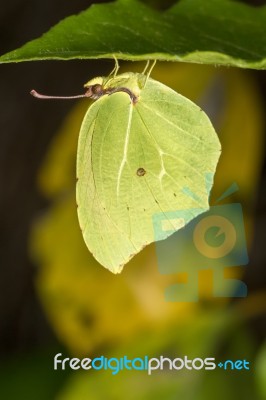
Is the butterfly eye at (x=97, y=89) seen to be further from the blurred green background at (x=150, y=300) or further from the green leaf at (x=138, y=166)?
the blurred green background at (x=150, y=300)

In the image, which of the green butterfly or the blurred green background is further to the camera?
the blurred green background

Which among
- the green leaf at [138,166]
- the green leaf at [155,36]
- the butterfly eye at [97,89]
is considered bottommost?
the green leaf at [138,166]

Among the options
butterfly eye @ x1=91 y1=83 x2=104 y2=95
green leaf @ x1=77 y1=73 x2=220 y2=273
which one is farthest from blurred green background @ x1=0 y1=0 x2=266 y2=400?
butterfly eye @ x1=91 y1=83 x2=104 y2=95

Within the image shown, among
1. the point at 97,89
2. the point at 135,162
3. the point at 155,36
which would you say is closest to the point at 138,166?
the point at 135,162

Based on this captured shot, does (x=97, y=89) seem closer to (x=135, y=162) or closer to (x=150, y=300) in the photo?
(x=135, y=162)

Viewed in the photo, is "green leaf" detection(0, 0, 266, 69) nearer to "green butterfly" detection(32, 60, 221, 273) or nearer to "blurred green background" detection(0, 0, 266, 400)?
"green butterfly" detection(32, 60, 221, 273)

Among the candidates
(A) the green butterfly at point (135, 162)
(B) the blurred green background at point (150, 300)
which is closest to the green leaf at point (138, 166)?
(A) the green butterfly at point (135, 162)
